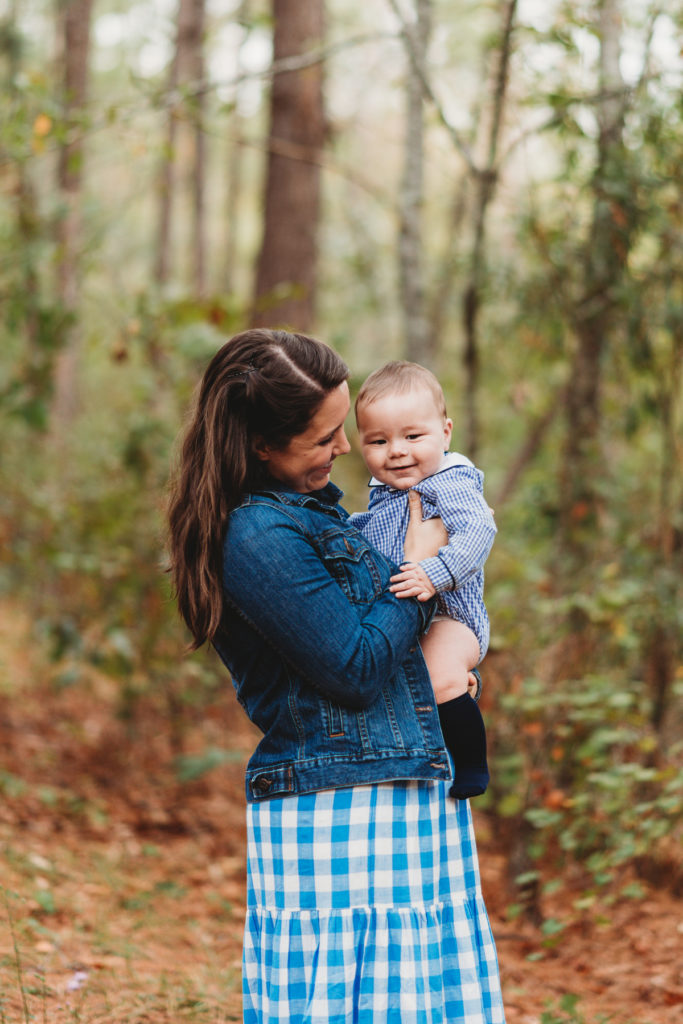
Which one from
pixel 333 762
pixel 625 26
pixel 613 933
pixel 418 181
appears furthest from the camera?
pixel 418 181

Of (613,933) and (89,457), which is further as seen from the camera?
(89,457)

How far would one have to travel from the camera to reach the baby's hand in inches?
84.2

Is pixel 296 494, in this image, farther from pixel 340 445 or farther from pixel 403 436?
pixel 403 436

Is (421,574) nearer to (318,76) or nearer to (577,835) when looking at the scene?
(577,835)

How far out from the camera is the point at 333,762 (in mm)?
2121

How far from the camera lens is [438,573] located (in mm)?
2201

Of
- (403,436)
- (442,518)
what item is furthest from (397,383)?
(442,518)

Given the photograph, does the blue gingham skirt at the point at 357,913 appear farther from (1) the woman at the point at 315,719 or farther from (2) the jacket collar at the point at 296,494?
(2) the jacket collar at the point at 296,494

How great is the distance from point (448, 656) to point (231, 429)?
2.26 feet

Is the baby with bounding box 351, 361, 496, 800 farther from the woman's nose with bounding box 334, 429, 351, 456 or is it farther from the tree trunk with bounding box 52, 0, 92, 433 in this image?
the tree trunk with bounding box 52, 0, 92, 433

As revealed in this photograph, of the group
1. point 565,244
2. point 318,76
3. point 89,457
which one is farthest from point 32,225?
point 565,244

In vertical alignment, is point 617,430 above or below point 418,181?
below

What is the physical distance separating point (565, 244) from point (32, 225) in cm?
306

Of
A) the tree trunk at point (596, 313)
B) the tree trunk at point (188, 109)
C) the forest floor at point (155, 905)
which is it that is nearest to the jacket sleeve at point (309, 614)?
the forest floor at point (155, 905)
